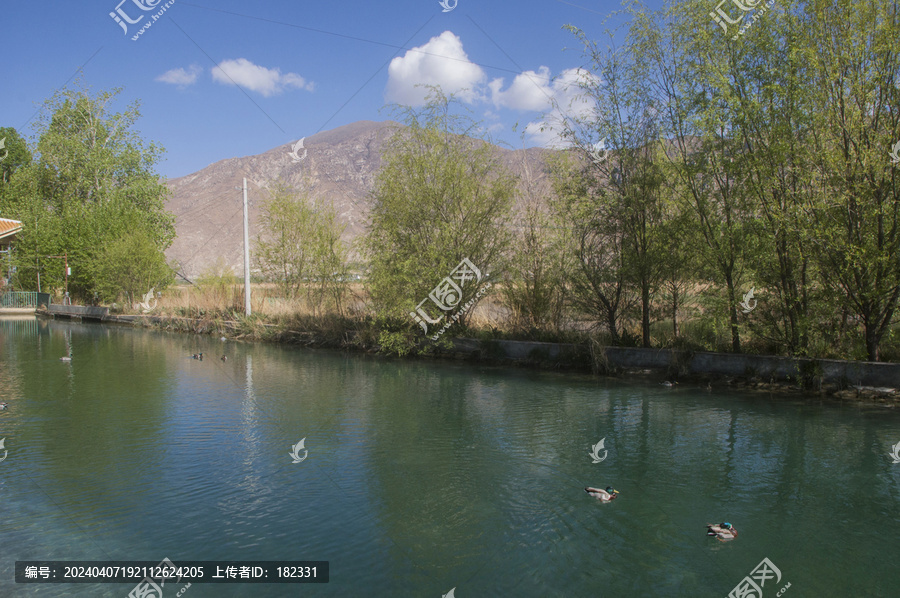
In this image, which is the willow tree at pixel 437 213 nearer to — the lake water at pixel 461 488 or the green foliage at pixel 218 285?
the lake water at pixel 461 488

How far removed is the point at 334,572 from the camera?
5055 mm

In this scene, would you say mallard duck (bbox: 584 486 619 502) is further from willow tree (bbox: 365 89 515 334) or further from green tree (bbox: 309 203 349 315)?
green tree (bbox: 309 203 349 315)

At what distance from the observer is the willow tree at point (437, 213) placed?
1633cm

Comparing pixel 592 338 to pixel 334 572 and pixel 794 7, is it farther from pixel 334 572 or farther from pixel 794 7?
pixel 334 572

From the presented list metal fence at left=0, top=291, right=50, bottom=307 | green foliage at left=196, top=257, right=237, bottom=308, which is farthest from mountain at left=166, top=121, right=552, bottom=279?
green foliage at left=196, top=257, right=237, bottom=308

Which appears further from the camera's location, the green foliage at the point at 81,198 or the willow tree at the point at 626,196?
the green foliage at the point at 81,198

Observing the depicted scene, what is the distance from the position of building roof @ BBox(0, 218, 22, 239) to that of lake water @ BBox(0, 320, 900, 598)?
3278 centimetres

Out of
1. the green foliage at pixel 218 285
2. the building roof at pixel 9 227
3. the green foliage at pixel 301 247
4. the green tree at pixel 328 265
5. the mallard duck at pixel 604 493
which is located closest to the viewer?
the mallard duck at pixel 604 493

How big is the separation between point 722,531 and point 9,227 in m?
47.8

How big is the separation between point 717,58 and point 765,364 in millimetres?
6351

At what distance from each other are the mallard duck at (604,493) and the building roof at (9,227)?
44.0 meters

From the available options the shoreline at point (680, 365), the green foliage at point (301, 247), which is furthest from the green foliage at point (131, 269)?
the shoreline at point (680, 365)

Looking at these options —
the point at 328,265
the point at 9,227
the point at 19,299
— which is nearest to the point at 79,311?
the point at 19,299

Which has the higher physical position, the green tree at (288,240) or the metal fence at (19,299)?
the green tree at (288,240)
